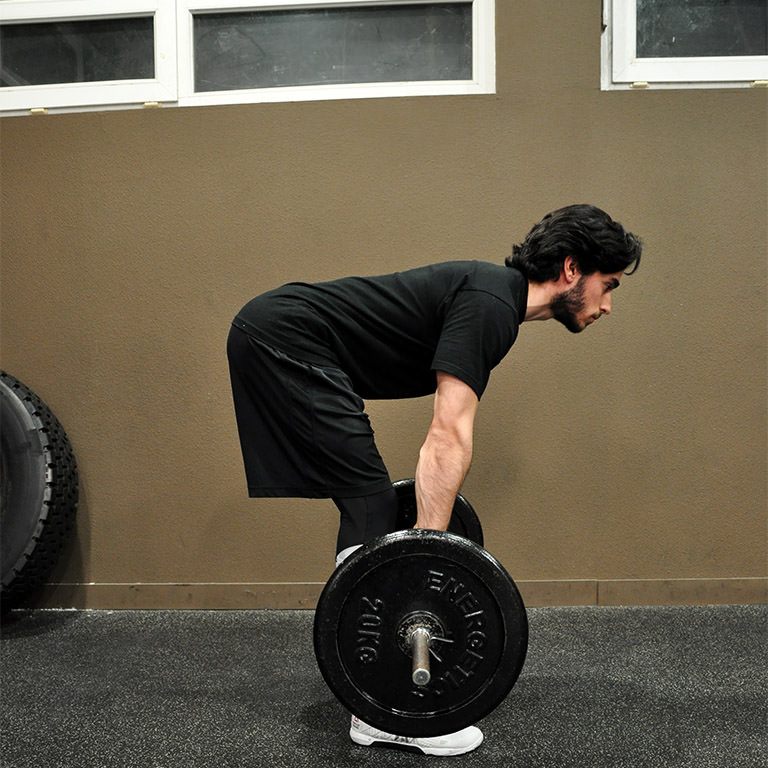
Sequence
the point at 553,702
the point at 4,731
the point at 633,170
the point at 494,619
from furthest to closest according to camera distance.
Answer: the point at 633,170, the point at 553,702, the point at 4,731, the point at 494,619

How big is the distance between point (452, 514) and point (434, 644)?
44 centimetres

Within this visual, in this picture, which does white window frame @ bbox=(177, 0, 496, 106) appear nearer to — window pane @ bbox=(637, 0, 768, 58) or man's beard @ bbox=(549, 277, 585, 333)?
window pane @ bbox=(637, 0, 768, 58)

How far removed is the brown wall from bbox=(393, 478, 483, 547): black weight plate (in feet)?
1.89

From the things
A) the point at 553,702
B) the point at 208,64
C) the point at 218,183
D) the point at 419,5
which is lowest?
the point at 553,702

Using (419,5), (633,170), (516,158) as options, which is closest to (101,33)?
(419,5)

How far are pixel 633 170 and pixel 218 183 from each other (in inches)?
47.9

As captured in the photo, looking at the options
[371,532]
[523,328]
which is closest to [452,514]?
[371,532]

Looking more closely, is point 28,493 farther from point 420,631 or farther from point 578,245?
point 578,245

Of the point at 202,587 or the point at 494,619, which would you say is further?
the point at 202,587

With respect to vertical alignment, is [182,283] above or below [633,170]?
below

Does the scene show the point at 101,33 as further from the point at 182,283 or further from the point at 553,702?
the point at 553,702

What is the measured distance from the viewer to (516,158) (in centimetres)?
227

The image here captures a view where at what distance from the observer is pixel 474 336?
1.36 metres

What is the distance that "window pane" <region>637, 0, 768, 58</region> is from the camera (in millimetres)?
2279
